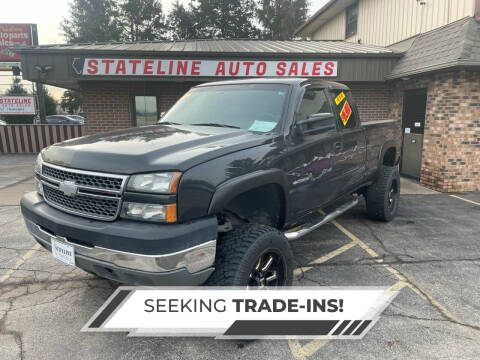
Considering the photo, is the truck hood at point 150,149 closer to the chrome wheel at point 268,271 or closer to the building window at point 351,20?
the chrome wheel at point 268,271

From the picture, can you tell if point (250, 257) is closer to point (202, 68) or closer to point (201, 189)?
point (201, 189)

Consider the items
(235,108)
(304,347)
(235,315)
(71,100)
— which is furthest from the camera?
(71,100)

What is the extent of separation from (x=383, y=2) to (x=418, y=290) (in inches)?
451

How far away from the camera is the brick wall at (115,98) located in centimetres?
1023

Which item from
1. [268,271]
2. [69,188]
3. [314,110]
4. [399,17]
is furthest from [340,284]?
[399,17]

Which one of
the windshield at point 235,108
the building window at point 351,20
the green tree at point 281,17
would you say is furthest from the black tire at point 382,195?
the green tree at point 281,17

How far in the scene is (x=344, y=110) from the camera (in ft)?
15.1

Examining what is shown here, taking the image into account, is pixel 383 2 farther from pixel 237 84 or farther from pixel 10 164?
pixel 10 164

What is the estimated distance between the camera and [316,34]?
20469 mm

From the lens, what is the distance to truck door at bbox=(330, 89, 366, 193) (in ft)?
14.1

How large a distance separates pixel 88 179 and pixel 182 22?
122 feet

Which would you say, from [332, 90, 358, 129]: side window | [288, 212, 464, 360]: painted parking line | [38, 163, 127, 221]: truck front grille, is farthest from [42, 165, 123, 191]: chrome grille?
[332, 90, 358, 129]: side window

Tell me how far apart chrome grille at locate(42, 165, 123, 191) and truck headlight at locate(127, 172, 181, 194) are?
0.38 ft

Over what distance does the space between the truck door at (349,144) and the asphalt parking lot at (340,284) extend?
933 millimetres
